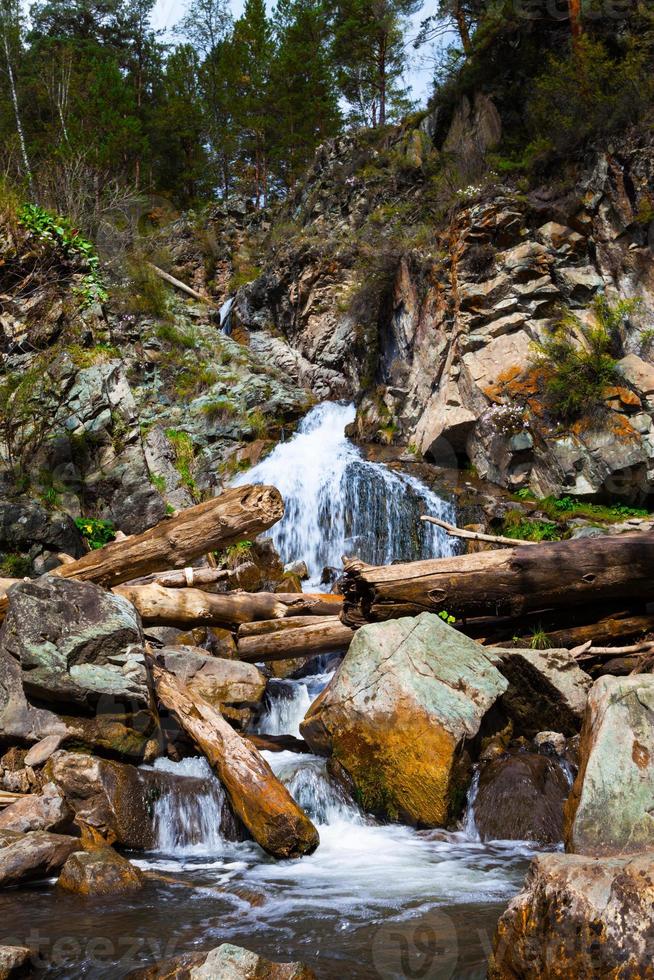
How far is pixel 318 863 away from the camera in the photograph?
182 inches

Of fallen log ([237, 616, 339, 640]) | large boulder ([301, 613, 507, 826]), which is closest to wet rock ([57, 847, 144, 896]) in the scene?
large boulder ([301, 613, 507, 826])

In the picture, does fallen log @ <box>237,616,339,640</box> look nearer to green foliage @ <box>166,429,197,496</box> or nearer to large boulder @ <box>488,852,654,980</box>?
large boulder @ <box>488,852,654,980</box>

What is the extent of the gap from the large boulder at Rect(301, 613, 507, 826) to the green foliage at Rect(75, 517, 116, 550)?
23.9ft

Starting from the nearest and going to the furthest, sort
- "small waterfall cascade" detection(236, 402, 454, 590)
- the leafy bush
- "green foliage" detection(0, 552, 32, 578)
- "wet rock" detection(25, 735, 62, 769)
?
1. "wet rock" detection(25, 735, 62, 769)
2. "green foliage" detection(0, 552, 32, 578)
3. "small waterfall cascade" detection(236, 402, 454, 590)
4. the leafy bush

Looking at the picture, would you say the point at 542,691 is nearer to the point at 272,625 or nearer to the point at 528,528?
the point at 272,625

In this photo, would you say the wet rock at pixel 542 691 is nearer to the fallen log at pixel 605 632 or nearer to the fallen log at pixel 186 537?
the fallen log at pixel 605 632

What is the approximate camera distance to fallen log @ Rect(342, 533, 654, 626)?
663cm

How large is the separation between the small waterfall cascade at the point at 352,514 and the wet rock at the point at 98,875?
24.3 ft

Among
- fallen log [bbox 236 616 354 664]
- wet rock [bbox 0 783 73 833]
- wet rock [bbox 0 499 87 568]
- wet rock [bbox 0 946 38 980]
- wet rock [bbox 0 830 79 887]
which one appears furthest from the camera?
wet rock [bbox 0 499 87 568]

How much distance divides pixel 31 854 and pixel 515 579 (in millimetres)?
4793

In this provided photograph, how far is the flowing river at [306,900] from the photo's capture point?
3275mm

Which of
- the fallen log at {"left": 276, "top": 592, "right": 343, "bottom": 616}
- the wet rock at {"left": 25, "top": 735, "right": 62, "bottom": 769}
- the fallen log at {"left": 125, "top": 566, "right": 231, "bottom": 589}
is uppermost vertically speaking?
the fallen log at {"left": 125, "top": 566, "right": 231, "bottom": 589}

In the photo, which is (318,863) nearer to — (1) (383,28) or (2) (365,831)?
(2) (365,831)

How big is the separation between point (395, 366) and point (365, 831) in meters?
13.3
